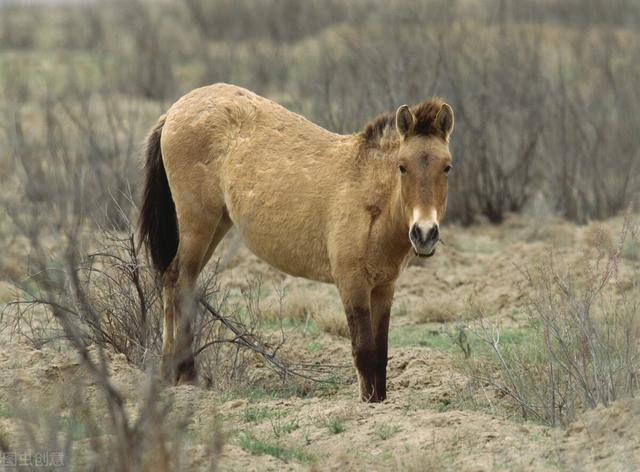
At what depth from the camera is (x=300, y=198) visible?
23.0 feet

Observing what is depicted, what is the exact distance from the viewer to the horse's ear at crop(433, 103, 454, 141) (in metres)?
6.40

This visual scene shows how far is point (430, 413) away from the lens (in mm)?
6137

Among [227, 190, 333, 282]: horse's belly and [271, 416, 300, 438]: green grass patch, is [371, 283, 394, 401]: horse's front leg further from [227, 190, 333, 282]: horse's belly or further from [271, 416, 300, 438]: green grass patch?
[271, 416, 300, 438]: green grass patch

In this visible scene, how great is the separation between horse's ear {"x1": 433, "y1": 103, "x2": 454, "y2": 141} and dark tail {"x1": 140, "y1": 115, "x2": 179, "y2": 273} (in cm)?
231

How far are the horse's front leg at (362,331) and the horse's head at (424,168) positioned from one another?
0.61 meters

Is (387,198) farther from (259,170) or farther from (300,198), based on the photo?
(259,170)

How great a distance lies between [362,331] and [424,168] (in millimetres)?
1086

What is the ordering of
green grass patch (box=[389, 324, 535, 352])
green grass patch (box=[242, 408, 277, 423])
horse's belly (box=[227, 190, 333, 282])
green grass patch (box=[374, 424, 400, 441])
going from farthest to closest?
green grass patch (box=[389, 324, 535, 352]) → horse's belly (box=[227, 190, 333, 282]) → green grass patch (box=[242, 408, 277, 423]) → green grass patch (box=[374, 424, 400, 441])

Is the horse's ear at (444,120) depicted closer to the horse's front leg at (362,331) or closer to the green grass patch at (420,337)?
the horse's front leg at (362,331)

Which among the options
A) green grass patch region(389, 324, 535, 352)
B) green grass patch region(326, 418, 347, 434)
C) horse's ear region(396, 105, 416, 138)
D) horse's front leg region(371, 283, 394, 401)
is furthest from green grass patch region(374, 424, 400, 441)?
green grass patch region(389, 324, 535, 352)

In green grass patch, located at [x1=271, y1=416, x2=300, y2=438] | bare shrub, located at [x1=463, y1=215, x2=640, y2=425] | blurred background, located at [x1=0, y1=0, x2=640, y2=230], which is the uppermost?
blurred background, located at [x1=0, y1=0, x2=640, y2=230]

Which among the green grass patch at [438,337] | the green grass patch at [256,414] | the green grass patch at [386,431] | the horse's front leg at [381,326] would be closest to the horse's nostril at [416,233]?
the horse's front leg at [381,326]

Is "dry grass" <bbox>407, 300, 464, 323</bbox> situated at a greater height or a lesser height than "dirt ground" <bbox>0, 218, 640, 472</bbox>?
greater

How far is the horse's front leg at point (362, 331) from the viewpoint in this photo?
6.61 m
